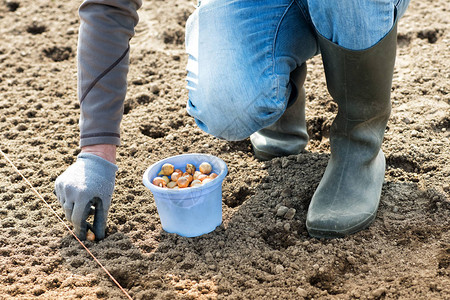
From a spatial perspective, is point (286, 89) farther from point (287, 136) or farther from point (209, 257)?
point (209, 257)

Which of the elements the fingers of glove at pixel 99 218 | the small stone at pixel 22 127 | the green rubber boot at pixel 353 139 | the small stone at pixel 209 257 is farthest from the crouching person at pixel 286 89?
the small stone at pixel 22 127

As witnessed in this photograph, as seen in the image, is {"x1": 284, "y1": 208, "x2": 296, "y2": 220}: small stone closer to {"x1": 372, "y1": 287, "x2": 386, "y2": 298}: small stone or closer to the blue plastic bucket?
the blue plastic bucket

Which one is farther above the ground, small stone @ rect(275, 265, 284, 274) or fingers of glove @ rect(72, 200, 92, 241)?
fingers of glove @ rect(72, 200, 92, 241)

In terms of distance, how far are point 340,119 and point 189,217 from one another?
58cm

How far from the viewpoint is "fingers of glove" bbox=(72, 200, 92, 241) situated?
165 centimetres

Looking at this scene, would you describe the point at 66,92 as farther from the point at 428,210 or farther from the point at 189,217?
the point at 428,210

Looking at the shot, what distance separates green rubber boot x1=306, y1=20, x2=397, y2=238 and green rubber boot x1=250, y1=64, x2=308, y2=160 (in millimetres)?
317

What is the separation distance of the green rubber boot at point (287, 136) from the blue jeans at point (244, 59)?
0.26 meters

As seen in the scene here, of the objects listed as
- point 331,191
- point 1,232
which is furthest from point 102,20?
point 331,191

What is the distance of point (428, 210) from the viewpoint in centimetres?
177

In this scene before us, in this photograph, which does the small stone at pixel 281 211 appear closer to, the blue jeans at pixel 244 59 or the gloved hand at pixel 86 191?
the blue jeans at pixel 244 59

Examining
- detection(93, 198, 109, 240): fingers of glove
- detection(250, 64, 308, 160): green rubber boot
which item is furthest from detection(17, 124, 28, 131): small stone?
detection(250, 64, 308, 160): green rubber boot

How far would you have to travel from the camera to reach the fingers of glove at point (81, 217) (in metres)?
1.65

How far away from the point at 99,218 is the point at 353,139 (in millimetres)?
844
